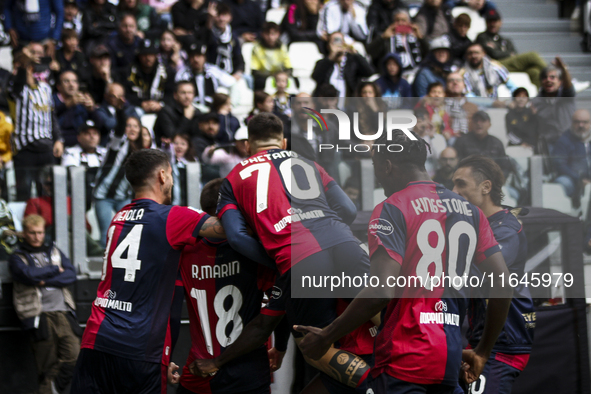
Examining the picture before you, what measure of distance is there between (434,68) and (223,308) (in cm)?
724

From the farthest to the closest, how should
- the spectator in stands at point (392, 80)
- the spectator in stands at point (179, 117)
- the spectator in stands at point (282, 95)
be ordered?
the spectator in stands at point (392, 80), the spectator in stands at point (282, 95), the spectator in stands at point (179, 117)

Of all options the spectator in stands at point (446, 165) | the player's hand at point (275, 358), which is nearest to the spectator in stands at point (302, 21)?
the spectator in stands at point (446, 165)

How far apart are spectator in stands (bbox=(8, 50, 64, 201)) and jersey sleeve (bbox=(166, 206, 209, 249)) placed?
5.09 meters

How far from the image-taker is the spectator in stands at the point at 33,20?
12109 millimetres

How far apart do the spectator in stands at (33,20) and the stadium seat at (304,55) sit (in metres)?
4.25

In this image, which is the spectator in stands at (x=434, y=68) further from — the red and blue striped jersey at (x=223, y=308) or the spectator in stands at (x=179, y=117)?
the red and blue striped jersey at (x=223, y=308)

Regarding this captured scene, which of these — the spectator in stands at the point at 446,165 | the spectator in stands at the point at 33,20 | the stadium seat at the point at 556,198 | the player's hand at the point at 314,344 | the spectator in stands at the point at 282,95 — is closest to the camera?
the player's hand at the point at 314,344

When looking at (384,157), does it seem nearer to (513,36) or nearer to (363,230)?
(363,230)

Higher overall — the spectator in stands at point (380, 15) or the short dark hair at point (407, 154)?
the spectator in stands at point (380, 15)

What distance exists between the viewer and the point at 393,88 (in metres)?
10.5

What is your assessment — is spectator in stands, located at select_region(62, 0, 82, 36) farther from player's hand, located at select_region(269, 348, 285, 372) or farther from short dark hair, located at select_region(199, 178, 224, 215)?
player's hand, located at select_region(269, 348, 285, 372)

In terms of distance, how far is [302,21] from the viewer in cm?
1262

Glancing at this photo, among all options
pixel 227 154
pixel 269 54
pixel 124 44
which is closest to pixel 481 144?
pixel 227 154

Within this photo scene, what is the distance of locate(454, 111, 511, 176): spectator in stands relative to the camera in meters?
6.84
